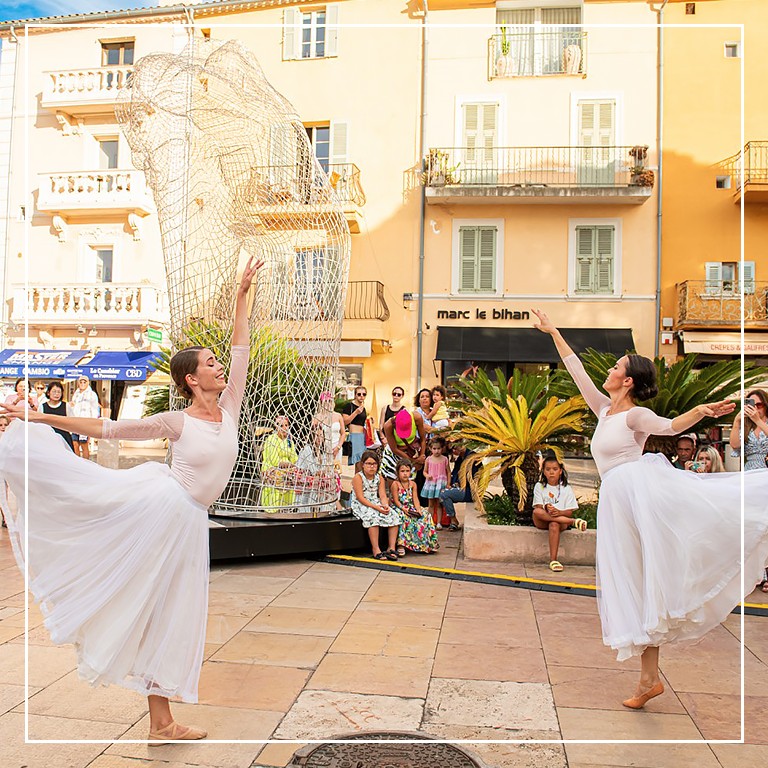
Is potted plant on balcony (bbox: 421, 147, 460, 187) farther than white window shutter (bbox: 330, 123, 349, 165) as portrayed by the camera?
No

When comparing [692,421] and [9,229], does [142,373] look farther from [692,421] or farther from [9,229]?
[692,421]

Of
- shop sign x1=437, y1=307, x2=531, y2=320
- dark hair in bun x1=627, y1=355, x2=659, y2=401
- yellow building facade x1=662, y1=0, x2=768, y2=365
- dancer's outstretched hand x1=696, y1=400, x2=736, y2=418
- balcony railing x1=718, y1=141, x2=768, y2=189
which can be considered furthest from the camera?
shop sign x1=437, y1=307, x2=531, y2=320

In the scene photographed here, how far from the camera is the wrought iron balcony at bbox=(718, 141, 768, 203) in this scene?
727 inches

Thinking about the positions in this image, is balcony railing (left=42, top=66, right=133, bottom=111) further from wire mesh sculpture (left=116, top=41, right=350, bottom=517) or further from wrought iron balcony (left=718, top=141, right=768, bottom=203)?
wrought iron balcony (left=718, top=141, right=768, bottom=203)

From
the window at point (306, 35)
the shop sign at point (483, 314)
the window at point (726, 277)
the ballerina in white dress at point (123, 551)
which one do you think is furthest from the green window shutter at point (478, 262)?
the ballerina in white dress at point (123, 551)

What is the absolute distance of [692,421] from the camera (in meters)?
3.57

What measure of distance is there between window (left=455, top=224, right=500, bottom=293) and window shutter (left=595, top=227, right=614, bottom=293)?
8.17ft

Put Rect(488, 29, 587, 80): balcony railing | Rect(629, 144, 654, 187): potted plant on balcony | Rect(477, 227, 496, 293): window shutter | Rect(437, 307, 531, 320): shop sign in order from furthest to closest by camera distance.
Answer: Rect(477, 227, 496, 293): window shutter, Rect(488, 29, 587, 80): balcony railing, Rect(437, 307, 531, 320): shop sign, Rect(629, 144, 654, 187): potted plant on balcony

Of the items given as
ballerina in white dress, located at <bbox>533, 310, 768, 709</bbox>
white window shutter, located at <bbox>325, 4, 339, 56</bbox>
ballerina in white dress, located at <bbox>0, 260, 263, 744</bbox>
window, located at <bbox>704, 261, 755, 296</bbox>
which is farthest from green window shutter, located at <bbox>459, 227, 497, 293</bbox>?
ballerina in white dress, located at <bbox>0, 260, 263, 744</bbox>

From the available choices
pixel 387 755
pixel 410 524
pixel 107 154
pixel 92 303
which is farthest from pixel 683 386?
pixel 107 154

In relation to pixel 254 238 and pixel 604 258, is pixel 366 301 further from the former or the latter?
pixel 254 238

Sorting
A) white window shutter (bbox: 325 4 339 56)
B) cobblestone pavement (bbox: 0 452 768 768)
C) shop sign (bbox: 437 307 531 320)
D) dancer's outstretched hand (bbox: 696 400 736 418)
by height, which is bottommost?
cobblestone pavement (bbox: 0 452 768 768)

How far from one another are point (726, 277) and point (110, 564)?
61.8ft

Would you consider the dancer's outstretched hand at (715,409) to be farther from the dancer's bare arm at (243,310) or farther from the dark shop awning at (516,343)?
the dark shop awning at (516,343)
